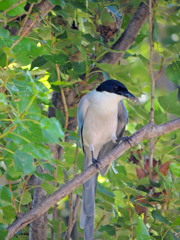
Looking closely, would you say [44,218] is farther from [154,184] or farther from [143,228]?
[143,228]

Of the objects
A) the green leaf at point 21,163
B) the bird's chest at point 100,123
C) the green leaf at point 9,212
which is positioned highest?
the green leaf at point 21,163

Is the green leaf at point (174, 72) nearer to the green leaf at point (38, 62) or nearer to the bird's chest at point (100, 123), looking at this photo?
the green leaf at point (38, 62)

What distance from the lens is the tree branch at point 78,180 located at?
327 centimetres

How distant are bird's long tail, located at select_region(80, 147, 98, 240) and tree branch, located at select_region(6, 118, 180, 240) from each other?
0.86m

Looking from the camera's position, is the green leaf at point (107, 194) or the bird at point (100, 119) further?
the bird at point (100, 119)

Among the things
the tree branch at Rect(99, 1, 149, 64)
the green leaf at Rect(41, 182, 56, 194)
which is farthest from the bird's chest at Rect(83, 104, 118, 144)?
the green leaf at Rect(41, 182, 56, 194)

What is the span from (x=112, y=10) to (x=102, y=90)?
0.91m

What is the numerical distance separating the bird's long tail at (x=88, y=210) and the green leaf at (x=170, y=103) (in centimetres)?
120

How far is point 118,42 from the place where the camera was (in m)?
4.85

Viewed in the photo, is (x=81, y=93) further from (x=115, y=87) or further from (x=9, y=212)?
(x=9, y=212)

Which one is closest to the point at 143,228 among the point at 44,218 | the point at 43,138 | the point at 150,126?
the point at 150,126

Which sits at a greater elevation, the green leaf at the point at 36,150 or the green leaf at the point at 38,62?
the green leaf at the point at 36,150

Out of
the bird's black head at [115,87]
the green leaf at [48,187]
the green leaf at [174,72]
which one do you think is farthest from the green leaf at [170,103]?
the green leaf at [48,187]

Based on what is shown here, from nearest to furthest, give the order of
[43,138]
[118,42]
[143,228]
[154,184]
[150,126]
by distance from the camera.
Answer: [43,138]
[143,228]
[150,126]
[154,184]
[118,42]
